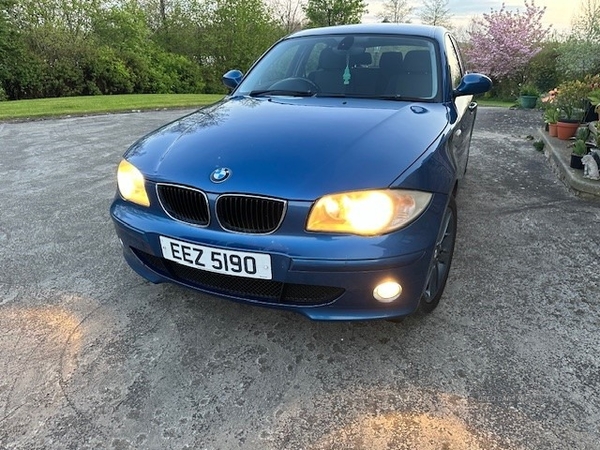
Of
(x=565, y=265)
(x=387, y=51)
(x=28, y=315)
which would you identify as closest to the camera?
(x=28, y=315)

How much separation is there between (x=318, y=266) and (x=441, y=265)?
38.0 inches

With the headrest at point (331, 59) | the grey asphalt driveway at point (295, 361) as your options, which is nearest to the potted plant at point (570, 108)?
the grey asphalt driveway at point (295, 361)

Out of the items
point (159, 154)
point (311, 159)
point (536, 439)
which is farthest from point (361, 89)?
point (536, 439)

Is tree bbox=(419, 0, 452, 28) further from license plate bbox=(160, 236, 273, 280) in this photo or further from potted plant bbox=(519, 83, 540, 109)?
license plate bbox=(160, 236, 273, 280)

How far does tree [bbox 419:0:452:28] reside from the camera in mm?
26406

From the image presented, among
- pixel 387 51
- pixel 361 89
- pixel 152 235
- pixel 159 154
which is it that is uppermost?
pixel 387 51

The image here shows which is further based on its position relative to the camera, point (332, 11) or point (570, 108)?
point (332, 11)

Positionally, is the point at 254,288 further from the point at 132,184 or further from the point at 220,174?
the point at 132,184

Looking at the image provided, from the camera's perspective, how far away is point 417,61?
9.62 feet

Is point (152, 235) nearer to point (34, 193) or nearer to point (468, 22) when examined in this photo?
point (34, 193)

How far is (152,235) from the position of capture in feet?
6.44

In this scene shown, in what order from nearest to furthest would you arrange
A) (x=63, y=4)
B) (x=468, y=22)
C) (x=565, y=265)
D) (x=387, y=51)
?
(x=565, y=265) → (x=387, y=51) → (x=63, y=4) → (x=468, y=22)

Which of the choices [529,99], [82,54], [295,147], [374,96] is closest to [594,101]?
[374,96]

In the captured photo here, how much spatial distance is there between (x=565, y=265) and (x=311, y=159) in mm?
1949
